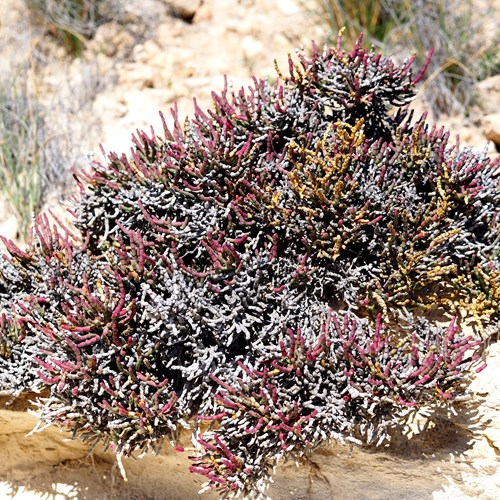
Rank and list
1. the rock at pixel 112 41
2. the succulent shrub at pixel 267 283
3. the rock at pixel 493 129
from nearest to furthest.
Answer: the succulent shrub at pixel 267 283
the rock at pixel 493 129
the rock at pixel 112 41

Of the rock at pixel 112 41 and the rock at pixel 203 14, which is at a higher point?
the rock at pixel 203 14

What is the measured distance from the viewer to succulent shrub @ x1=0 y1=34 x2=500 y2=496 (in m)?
2.91

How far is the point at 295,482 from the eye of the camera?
333 cm

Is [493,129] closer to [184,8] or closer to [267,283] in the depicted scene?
[267,283]

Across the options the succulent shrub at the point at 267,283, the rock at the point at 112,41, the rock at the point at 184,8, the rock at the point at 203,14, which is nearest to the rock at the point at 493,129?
the succulent shrub at the point at 267,283

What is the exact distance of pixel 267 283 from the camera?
323 cm

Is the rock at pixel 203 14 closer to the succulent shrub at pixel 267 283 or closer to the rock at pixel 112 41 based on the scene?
the rock at pixel 112 41

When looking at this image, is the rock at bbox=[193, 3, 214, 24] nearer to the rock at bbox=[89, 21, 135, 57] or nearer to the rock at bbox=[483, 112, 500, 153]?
the rock at bbox=[89, 21, 135, 57]

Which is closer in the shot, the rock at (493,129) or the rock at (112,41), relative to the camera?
the rock at (493,129)

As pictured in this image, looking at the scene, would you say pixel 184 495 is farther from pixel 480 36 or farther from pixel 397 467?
pixel 480 36

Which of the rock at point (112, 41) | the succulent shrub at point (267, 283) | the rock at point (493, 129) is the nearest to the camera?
the succulent shrub at point (267, 283)

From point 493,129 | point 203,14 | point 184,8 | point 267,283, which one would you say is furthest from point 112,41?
point 267,283

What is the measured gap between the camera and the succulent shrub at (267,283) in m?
2.91

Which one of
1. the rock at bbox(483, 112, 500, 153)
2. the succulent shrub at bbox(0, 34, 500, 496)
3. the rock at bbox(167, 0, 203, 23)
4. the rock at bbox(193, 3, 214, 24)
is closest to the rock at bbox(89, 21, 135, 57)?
the rock at bbox(167, 0, 203, 23)
